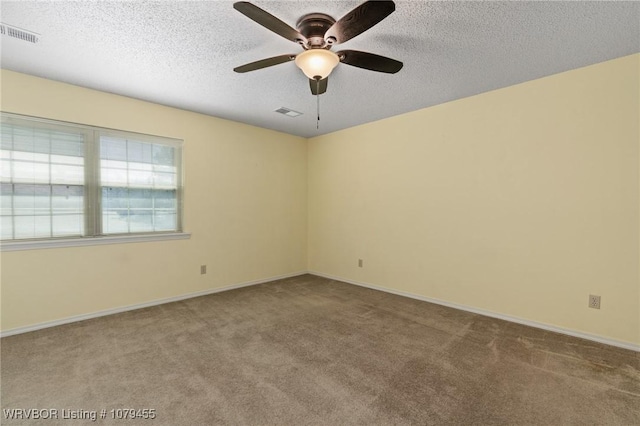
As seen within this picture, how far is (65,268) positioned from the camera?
296 cm

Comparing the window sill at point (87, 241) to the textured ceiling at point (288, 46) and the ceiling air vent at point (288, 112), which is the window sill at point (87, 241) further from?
the ceiling air vent at point (288, 112)

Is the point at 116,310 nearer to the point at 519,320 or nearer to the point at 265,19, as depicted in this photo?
the point at 265,19

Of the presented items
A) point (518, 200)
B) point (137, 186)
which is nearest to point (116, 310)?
point (137, 186)

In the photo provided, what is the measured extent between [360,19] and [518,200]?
2.53 meters

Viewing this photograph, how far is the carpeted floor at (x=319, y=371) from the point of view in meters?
1.71

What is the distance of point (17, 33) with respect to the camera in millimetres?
2092

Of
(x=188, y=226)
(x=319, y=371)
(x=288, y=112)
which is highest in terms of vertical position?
(x=288, y=112)

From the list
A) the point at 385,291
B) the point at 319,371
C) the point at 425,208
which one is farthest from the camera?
the point at 385,291

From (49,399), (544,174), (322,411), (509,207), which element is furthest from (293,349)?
(544,174)

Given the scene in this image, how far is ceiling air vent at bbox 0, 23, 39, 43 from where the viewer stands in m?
2.04

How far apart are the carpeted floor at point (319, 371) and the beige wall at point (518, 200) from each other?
1.47 ft

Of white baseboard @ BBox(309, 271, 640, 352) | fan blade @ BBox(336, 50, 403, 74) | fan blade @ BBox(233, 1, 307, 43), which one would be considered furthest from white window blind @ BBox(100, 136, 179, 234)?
white baseboard @ BBox(309, 271, 640, 352)

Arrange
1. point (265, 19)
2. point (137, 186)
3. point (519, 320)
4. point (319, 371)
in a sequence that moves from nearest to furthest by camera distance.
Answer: point (265, 19) < point (319, 371) < point (519, 320) < point (137, 186)

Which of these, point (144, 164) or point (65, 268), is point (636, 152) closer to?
point (144, 164)
